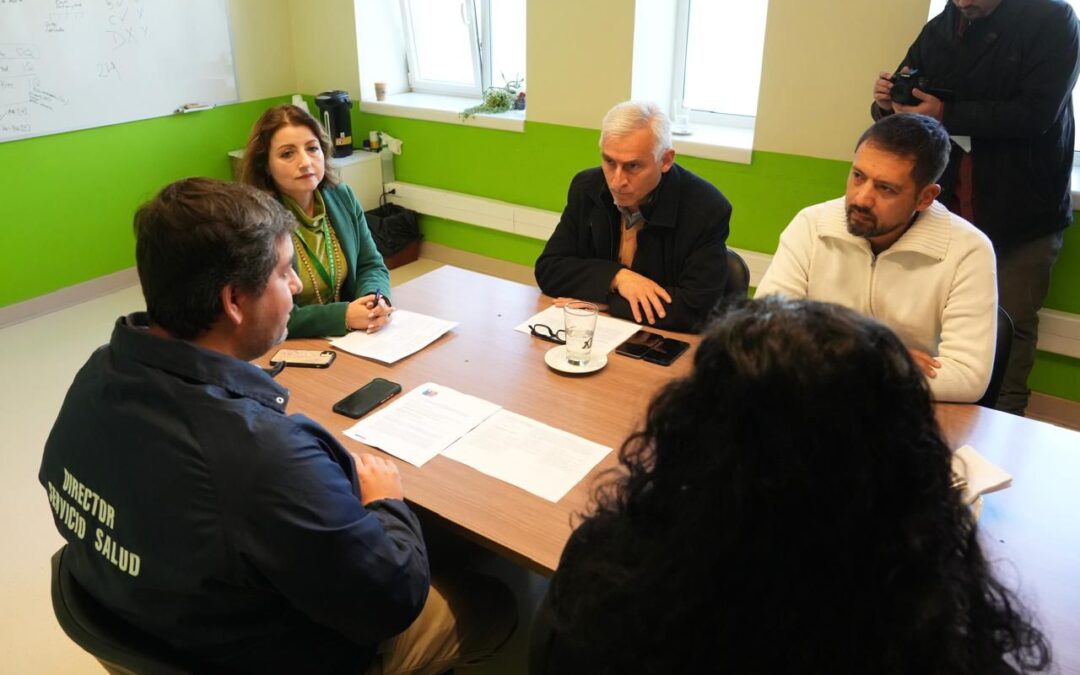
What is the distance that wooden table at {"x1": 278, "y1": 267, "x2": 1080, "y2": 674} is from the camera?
123 centimetres

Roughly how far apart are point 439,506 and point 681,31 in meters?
3.12

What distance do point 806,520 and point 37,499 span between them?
270 centimetres

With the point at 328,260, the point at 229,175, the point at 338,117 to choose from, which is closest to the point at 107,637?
the point at 328,260

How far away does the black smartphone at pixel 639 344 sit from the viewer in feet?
6.24

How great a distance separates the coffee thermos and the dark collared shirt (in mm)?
3491

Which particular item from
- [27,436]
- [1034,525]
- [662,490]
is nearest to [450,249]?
[27,436]

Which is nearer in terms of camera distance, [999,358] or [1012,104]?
[999,358]

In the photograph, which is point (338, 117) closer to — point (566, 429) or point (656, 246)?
point (656, 246)

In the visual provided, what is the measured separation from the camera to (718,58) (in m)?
3.72

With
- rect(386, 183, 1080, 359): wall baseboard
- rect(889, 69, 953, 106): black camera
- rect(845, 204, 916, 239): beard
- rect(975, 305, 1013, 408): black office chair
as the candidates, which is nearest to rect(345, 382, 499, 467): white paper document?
rect(845, 204, 916, 239): beard

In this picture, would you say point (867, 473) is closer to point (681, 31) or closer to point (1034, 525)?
point (1034, 525)

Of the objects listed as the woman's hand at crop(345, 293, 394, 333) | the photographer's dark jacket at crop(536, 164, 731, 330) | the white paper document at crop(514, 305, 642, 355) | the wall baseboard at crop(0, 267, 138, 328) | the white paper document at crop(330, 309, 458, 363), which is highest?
the photographer's dark jacket at crop(536, 164, 731, 330)

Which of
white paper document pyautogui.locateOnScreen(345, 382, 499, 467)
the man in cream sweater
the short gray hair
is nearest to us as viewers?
white paper document pyautogui.locateOnScreen(345, 382, 499, 467)

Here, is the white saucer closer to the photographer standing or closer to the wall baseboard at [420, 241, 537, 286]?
the photographer standing
